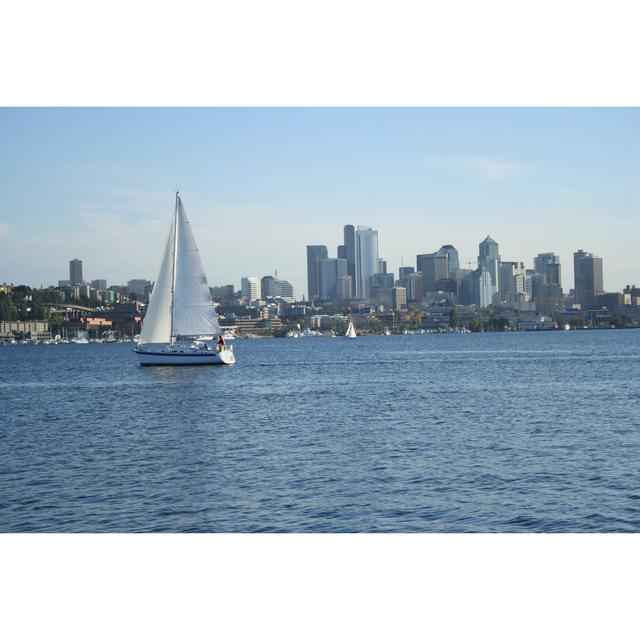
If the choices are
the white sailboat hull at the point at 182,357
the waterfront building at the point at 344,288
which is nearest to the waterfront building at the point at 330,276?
the waterfront building at the point at 344,288

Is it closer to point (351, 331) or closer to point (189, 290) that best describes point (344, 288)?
point (351, 331)

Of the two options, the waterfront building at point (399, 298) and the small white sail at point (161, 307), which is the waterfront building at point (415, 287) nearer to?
the waterfront building at point (399, 298)

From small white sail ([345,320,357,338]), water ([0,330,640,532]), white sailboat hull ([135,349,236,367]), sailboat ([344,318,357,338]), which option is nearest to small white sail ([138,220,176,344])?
white sailboat hull ([135,349,236,367])

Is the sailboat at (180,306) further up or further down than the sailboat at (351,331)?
further up

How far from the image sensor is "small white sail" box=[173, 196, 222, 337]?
2838 cm

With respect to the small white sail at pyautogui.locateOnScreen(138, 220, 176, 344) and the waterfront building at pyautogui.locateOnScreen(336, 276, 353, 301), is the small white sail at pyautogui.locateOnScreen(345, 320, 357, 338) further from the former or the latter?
the small white sail at pyautogui.locateOnScreen(138, 220, 176, 344)

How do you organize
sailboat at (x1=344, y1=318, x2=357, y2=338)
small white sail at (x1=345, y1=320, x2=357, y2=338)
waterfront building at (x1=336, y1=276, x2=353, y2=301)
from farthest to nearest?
small white sail at (x1=345, y1=320, x2=357, y2=338), sailboat at (x1=344, y1=318, x2=357, y2=338), waterfront building at (x1=336, y1=276, x2=353, y2=301)

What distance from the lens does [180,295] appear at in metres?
28.6

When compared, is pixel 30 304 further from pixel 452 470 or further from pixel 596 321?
pixel 452 470

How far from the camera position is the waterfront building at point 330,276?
77.4 m
